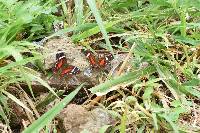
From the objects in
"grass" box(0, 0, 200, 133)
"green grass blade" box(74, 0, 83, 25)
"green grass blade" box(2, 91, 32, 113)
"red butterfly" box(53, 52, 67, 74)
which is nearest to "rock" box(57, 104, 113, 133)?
"grass" box(0, 0, 200, 133)

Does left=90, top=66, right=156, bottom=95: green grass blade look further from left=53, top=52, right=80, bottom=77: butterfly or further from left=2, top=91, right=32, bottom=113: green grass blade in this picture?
left=2, top=91, right=32, bottom=113: green grass blade

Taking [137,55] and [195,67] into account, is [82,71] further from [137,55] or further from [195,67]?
[195,67]

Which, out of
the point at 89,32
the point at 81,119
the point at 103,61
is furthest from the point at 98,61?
the point at 81,119

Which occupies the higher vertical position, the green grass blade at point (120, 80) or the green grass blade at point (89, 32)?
the green grass blade at point (89, 32)

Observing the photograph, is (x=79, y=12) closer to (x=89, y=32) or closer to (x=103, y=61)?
(x=89, y=32)

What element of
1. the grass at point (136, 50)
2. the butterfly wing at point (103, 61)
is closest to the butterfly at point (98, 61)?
the butterfly wing at point (103, 61)

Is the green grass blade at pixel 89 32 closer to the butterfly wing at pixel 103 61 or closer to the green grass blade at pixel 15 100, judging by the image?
the butterfly wing at pixel 103 61

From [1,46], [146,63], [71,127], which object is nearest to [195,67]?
[146,63]
